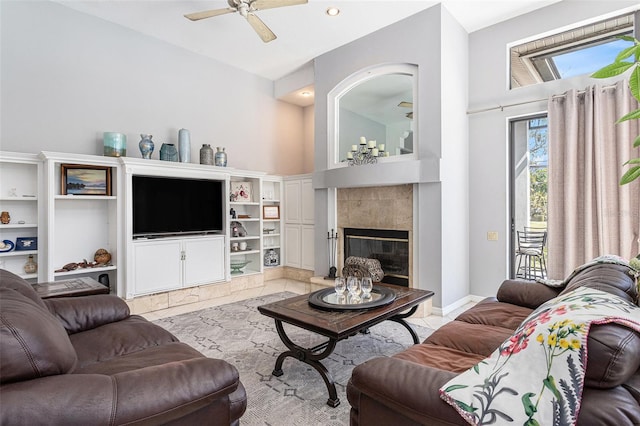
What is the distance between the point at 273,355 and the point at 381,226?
2.35 m

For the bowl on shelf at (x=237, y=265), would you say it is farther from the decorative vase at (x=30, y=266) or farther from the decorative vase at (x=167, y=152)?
the decorative vase at (x=30, y=266)

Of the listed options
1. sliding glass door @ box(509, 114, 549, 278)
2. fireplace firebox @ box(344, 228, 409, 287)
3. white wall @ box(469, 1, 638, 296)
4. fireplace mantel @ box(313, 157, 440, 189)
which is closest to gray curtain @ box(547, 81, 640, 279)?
sliding glass door @ box(509, 114, 549, 278)

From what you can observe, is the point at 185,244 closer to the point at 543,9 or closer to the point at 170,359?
the point at 170,359

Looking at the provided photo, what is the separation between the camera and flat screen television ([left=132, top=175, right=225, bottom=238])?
13.6 ft

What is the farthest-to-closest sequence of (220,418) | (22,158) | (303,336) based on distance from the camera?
(22,158)
(303,336)
(220,418)

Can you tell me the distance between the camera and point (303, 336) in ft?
10.6

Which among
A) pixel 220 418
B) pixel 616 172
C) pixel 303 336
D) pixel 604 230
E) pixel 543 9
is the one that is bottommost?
pixel 303 336

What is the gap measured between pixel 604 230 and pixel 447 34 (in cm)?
278

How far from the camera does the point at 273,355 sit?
279 centimetres

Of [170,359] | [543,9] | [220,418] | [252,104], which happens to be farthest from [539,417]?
[252,104]

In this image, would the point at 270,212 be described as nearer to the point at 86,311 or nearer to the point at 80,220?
the point at 80,220

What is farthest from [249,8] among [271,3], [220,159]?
[220,159]

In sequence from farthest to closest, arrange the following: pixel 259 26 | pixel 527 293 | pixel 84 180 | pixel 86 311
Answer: pixel 84 180 < pixel 259 26 < pixel 527 293 < pixel 86 311

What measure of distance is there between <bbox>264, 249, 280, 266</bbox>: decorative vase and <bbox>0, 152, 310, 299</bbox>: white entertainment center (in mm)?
780
